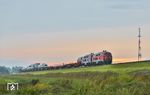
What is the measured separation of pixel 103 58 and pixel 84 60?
10.9 metres

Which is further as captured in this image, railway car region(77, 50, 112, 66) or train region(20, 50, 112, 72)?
train region(20, 50, 112, 72)

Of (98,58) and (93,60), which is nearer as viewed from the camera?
(98,58)

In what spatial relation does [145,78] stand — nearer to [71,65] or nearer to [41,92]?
[41,92]

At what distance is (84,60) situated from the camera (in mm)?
114125

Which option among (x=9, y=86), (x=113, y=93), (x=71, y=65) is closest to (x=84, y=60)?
(x=71, y=65)

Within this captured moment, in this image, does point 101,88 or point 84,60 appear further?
point 84,60

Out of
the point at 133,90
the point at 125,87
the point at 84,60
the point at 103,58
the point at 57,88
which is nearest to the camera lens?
the point at 133,90

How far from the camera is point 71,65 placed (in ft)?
387

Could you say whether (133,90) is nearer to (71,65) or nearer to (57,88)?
(57,88)

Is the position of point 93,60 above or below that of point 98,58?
below

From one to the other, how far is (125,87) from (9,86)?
11.6 meters

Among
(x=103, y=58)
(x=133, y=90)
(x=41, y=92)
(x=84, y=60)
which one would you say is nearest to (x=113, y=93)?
(x=133, y=90)

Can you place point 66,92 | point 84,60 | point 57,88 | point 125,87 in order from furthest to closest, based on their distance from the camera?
point 84,60 < point 57,88 < point 66,92 < point 125,87

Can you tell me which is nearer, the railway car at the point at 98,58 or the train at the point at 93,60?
the railway car at the point at 98,58
